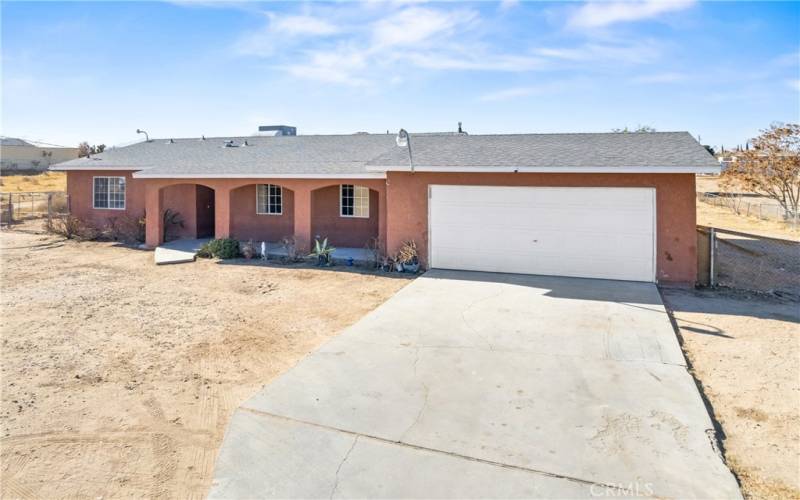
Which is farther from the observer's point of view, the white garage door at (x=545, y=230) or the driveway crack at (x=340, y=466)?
the white garage door at (x=545, y=230)

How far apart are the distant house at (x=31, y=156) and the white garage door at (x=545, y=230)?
62.2 metres

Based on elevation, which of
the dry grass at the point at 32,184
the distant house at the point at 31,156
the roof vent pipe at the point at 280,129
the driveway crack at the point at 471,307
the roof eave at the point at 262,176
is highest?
the distant house at the point at 31,156

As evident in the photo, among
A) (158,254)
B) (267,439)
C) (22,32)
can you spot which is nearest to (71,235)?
(158,254)

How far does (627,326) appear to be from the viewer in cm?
778

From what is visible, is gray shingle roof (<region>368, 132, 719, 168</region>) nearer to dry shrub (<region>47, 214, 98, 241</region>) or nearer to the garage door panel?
the garage door panel

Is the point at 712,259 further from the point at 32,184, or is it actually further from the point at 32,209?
the point at 32,184

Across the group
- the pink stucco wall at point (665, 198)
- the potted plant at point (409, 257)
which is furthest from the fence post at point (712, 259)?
the potted plant at point (409, 257)

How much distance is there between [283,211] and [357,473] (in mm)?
14413

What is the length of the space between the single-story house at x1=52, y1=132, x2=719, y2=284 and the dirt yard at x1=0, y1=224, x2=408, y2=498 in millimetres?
2544

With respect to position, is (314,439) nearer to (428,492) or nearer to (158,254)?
(428,492)

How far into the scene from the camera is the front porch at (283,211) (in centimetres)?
1515

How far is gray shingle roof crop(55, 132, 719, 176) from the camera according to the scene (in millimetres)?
11516

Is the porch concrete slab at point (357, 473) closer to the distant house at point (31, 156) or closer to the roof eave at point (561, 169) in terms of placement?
the roof eave at point (561, 169)

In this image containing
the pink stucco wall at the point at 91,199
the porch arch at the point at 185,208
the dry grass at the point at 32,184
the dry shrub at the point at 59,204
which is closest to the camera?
the porch arch at the point at 185,208
